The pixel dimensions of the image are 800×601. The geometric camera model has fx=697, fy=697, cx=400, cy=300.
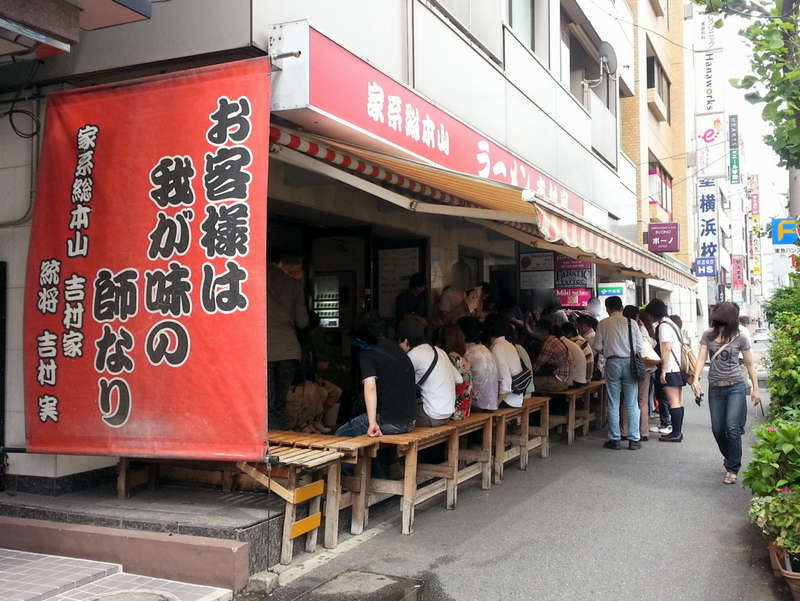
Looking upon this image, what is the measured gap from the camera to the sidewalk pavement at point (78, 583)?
4.23 metres

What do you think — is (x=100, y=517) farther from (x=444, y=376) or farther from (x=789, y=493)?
(x=789, y=493)

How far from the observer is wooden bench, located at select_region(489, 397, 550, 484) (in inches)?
296

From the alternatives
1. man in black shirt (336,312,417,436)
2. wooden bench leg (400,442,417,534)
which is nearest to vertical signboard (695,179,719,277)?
man in black shirt (336,312,417,436)

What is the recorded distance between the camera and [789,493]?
14.7ft

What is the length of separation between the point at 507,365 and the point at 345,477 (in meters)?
2.78

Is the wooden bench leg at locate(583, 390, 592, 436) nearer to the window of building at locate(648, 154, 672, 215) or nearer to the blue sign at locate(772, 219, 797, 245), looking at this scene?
the blue sign at locate(772, 219, 797, 245)

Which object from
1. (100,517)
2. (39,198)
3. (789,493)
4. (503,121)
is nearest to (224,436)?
(100,517)

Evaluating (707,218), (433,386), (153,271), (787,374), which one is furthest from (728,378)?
(707,218)

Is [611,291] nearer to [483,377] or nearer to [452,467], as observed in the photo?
[483,377]

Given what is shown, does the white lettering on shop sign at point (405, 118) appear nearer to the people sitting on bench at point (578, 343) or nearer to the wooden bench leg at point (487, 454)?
the wooden bench leg at point (487, 454)

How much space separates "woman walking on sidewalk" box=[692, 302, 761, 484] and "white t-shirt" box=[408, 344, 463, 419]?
2.83m

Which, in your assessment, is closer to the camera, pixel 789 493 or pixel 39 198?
pixel 789 493

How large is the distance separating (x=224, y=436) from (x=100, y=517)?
127cm

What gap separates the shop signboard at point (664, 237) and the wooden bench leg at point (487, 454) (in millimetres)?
14579
